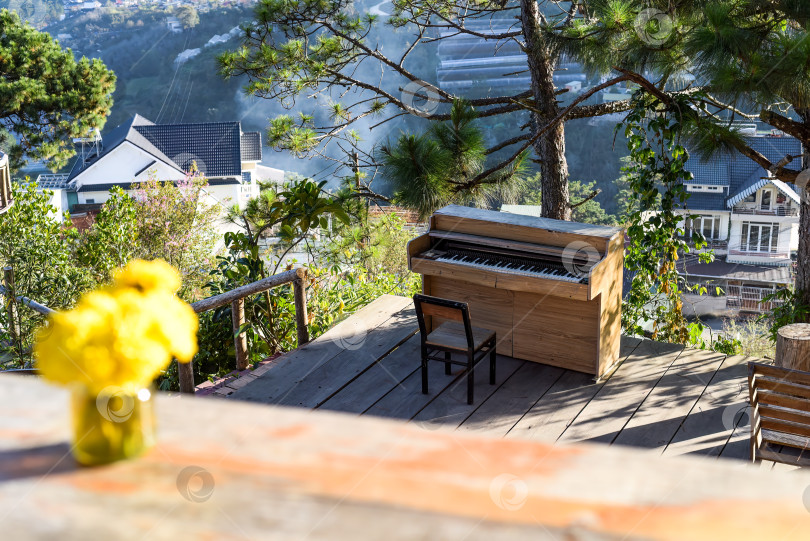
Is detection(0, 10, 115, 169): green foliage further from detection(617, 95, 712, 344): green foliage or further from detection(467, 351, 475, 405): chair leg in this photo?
detection(467, 351, 475, 405): chair leg

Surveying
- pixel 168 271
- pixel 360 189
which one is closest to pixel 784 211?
pixel 360 189

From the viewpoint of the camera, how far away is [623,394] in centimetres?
430

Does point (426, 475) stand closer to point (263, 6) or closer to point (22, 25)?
point (263, 6)

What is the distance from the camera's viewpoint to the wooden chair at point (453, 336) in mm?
3912

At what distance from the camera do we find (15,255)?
599cm

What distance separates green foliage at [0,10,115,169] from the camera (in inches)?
601

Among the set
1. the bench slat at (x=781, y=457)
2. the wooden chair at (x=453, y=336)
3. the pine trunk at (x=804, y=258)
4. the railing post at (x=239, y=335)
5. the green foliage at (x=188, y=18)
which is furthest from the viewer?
the green foliage at (x=188, y=18)

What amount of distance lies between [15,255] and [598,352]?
4.48 m

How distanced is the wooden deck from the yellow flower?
3186mm

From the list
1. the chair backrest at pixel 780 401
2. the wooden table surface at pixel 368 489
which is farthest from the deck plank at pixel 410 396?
the wooden table surface at pixel 368 489

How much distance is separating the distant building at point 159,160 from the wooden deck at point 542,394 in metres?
27.0

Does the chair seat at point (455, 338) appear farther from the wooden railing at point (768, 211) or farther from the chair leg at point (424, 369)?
the wooden railing at point (768, 211)

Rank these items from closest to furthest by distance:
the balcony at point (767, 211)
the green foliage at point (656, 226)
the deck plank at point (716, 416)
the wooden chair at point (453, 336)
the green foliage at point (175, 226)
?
the deck plank at point (716, 416), the wooden chair at point (453, 336), the green foliage at point (656, 226), the green foliage at point (175, 226), the balcony at point (767, 211)

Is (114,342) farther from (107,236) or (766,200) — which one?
(766,200)
